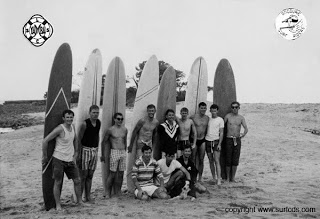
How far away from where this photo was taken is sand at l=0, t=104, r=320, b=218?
4.38m

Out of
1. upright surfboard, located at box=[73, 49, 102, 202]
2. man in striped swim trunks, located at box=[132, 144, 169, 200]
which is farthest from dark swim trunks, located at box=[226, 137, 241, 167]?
upright surfboard, located at box=[73, 49, 102, 202]

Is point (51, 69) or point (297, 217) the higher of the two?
point (51, 69)

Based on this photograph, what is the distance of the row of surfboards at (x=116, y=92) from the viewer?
16.3 ft

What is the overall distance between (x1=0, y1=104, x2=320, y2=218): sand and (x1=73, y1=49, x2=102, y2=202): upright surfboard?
4.70ft

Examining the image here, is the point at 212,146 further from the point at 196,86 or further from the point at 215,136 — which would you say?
the point at 196,86

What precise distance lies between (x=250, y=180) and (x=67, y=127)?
368cm

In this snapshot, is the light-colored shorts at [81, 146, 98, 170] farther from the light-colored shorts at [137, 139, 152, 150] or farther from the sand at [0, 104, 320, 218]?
the light-colored shorts at [137, 139, 152, 150]

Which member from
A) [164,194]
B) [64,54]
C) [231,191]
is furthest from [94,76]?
[231,191]

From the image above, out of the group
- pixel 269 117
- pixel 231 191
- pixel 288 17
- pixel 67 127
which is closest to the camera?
pixel 67 127

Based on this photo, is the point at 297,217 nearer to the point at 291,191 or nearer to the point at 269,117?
the point at 291,191

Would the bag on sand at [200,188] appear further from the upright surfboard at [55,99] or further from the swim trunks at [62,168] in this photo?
the upright surfboard at [55,99]

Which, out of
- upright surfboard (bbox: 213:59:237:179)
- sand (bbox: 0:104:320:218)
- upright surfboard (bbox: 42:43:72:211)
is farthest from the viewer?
upright surfboard (bbox: 213:59:237:179)

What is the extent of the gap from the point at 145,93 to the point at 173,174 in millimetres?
1606

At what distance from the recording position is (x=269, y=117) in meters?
18.8
